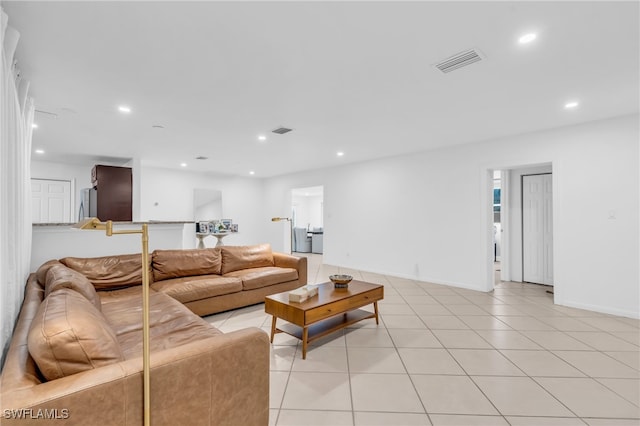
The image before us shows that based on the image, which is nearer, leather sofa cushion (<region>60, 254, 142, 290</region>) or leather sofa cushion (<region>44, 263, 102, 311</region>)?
leather sofa cushion (<region>44, 263, 102, 311</region>)

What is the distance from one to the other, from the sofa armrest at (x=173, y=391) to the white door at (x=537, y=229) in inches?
216

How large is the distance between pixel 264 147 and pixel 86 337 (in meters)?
4.38

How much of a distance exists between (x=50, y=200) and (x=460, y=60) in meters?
7.93

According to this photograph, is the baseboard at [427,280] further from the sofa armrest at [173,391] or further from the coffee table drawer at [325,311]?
the sofa armrest at [173,391]

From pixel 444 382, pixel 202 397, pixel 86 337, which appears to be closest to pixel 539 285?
pixel 444 382

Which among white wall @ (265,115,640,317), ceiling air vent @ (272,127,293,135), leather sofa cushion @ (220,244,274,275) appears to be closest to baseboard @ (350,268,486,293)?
white wall @ (265,115,640,317)

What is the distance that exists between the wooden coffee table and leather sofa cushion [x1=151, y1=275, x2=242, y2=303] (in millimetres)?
862

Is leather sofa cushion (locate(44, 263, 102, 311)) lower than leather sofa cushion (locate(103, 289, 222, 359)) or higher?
higher

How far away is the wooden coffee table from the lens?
101 inches

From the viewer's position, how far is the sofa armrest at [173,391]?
3.33ft

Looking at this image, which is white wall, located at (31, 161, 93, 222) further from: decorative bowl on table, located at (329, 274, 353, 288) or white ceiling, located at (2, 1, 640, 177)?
decorative bowl on table, located at (329, 274, 353, 288)

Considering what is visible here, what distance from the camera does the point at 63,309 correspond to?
1.41m

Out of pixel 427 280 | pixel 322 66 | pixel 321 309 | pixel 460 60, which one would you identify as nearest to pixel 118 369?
pixel 321 309

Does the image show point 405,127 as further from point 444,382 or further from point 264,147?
point 444,382
